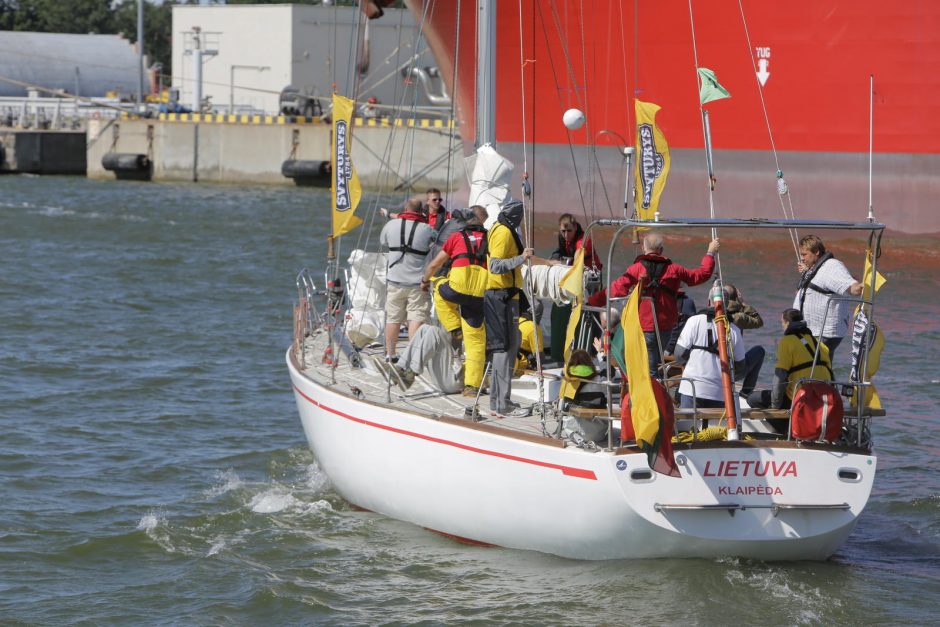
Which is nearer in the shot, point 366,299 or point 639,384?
point 639,384

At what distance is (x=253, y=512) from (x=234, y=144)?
113 feet

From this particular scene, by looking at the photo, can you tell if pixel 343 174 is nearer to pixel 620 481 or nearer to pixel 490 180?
pixel 490 180

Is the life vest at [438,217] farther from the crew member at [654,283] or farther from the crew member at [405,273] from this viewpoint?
the crew member at [654,283]

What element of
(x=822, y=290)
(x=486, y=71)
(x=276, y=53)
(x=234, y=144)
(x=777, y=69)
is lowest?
(x=822, y=290)

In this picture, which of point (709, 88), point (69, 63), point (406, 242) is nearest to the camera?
point (709, 88)

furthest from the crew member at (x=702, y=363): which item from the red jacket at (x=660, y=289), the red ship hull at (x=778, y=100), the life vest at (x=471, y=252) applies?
the red ship hull at (x=778, y=100)

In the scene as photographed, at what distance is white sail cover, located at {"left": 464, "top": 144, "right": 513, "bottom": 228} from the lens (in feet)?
32.4

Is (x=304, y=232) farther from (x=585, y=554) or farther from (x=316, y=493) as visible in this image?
(x=585, y=554)

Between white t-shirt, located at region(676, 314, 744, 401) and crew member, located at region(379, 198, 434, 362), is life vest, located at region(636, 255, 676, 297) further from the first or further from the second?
crew member, located at region(379, 198, 434, 362)

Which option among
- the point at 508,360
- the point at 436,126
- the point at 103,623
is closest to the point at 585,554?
the point at 508,360

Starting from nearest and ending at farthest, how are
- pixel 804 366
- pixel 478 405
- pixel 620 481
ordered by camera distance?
pixel 620 481
pixel 804 366
pixel 478 405

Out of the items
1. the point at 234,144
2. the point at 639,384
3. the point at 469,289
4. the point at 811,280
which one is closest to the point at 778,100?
the point at 811,280

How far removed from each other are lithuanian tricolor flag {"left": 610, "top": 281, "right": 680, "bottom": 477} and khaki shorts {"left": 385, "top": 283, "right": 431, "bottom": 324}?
9.78ft

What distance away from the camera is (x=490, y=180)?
991cm
